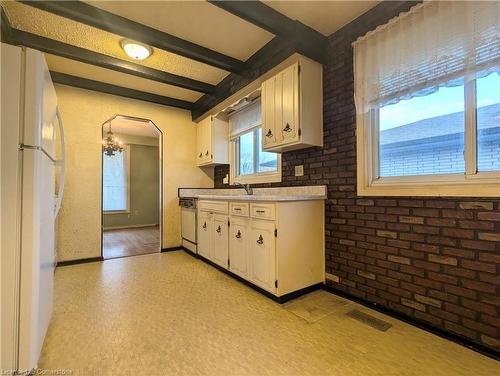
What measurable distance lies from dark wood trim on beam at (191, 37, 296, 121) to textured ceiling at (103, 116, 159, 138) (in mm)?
2330

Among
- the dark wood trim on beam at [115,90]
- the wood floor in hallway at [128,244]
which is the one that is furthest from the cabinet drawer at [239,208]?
the dark wood trim on beam at [115,90]

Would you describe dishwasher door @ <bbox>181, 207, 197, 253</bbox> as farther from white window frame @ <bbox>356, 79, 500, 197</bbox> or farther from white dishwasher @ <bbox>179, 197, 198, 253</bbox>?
white window frame @ <bbox>356, 79, 500, 197</bbox>

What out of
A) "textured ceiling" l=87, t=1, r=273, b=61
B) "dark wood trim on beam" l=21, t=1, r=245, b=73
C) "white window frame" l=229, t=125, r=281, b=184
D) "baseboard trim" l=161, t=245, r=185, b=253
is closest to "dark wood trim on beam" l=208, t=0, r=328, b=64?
"textured ceiling" l=87, t=1, r=273, b=61

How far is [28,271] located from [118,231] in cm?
544

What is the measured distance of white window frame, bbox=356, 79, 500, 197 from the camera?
1552 millimetres

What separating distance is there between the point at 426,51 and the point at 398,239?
141cm

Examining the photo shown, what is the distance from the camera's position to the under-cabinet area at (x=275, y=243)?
7.20ft

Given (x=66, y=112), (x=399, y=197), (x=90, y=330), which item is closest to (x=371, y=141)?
(x=399, y=197)

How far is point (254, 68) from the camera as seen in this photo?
9.46 ft

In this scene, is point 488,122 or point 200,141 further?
point 200,141

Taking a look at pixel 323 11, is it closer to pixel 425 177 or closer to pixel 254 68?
pixel 254 68

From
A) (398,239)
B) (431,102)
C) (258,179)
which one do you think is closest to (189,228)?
(258,179)

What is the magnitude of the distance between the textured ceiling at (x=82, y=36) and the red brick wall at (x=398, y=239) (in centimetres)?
173

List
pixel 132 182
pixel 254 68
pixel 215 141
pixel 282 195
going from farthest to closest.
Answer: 1. pixel 132 182
2. pixel 215 141
3. pixel 254 68
4. pixel 282 195
